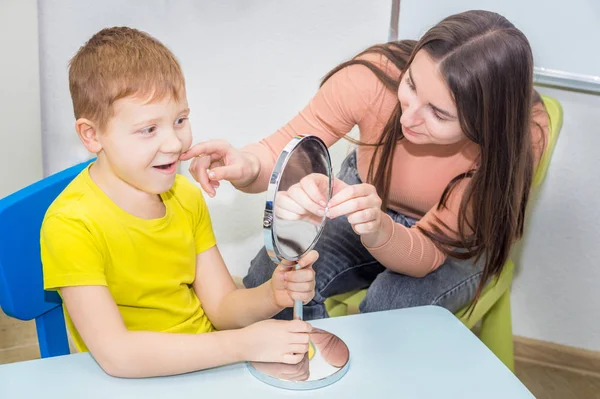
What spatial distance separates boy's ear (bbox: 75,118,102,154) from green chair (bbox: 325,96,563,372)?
685 millimetres

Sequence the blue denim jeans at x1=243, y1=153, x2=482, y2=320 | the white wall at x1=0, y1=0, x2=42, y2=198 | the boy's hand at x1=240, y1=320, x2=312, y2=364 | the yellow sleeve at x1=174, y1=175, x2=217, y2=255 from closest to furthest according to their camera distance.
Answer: the boy's hand at x1=240, y1=320, x2=312, y2=364, the yellow sleeve at x1=174, y1=175, x2=217, y2=255, the blue denim jeans at x1=243, y1=153, x2=482, y2=320, the white wall at x1=0, y1=0, x2=42, y2=198

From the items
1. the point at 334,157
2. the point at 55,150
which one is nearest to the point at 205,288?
the point at 334,157

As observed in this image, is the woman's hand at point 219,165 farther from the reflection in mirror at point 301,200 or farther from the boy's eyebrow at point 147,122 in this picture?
the reflection in mirror at point 301,200

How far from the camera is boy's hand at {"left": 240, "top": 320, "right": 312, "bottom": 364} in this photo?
0.85 m

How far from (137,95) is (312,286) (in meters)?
0.34

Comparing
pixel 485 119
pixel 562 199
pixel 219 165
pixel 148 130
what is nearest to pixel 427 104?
pixel 485 119

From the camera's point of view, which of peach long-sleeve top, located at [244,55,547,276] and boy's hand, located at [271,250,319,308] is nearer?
boy's hand, located at [271,250,319,308]

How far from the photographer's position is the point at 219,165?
122 cm

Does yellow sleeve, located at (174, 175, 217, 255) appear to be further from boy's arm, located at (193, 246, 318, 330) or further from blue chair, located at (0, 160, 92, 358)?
blue chair, located at (0, 160, 92, 358)

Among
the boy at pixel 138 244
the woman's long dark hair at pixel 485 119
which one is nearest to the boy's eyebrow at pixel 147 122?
the boy at pixel 138 244

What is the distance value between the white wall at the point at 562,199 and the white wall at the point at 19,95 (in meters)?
0.95

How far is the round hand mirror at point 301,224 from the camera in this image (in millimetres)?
749

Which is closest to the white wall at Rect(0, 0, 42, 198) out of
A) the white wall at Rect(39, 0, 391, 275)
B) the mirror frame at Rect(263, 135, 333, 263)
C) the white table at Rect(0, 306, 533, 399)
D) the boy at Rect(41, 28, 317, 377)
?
the white wall at Rect(39, 0, 391, 275)

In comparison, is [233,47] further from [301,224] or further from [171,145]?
[301,224]
